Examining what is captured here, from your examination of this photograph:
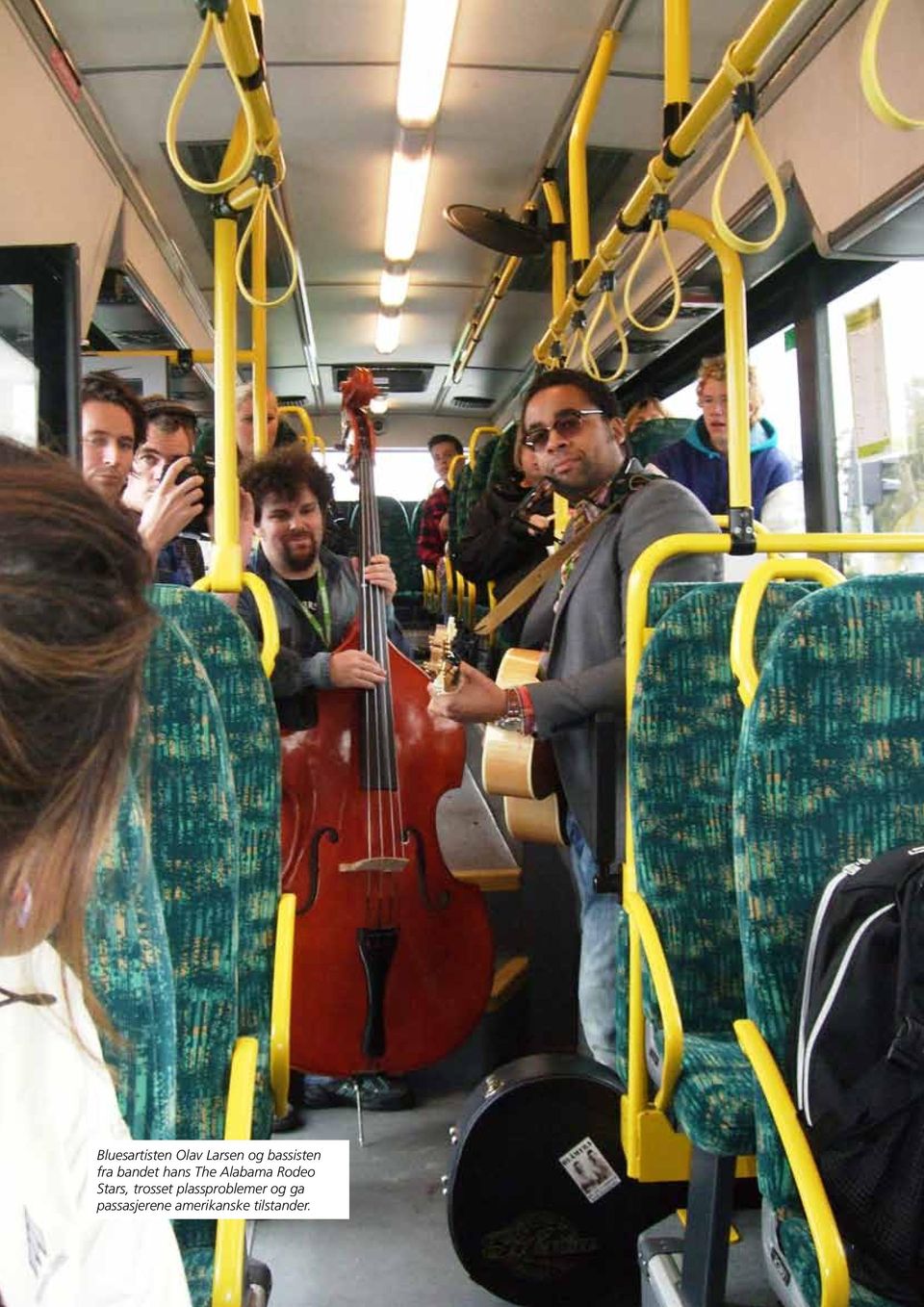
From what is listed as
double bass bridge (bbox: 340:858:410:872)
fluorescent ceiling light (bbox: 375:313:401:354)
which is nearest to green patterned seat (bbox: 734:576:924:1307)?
double bass bridge (bbox: 340:858:410:872)

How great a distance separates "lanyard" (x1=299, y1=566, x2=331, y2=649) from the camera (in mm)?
2758

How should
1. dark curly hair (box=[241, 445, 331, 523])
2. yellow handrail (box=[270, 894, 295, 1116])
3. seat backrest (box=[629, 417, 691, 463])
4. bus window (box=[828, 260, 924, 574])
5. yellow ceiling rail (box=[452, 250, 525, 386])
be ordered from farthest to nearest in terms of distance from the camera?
1. yellow ceiling rail (box=[452, 250, 525, 386])
2. seat backrest (box=[629, 417, 691, 463])
3. bus window (box=[828, 260, 924, 574])
4. dark curly hair (box=[241, 445, 331, 523])
5. yellow handrail (box=[270, 894, 295, 1116])

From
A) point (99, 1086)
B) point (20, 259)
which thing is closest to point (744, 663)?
point (99, 1086)

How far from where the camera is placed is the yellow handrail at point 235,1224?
1.01m

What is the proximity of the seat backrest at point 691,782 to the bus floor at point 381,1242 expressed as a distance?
83 centimetres

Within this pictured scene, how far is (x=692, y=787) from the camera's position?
5.51 ft

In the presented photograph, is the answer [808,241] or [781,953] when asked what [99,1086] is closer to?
[781,953]

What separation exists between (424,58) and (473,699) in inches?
105

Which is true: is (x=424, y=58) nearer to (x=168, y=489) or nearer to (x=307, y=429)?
(x=307, y=429)

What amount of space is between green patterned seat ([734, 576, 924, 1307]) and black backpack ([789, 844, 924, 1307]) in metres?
0.12

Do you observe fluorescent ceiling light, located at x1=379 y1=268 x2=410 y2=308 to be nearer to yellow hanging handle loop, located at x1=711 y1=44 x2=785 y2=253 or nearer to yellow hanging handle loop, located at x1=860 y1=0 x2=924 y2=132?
yellow hanging handle loop, located at x1=711 y1=44 x2=785 y2=253

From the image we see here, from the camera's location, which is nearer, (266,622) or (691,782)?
(266,622)

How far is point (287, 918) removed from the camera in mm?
1486

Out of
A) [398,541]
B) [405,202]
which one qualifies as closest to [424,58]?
[405,202]
